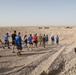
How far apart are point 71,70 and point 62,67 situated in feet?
4.33

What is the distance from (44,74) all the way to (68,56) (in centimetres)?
576

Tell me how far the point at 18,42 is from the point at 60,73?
15.9 feet

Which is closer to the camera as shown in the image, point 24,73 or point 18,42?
point 24,73

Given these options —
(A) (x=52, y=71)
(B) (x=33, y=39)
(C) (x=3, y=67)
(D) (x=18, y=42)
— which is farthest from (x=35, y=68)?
(B) (x=33, y=39)

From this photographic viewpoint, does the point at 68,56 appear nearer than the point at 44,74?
No

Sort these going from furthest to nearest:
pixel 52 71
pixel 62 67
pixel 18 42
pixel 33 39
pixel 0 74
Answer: pixel 33 39 < pixel 18 42 < pixel 62 67 < pixel 52 71 < pixel 0 74

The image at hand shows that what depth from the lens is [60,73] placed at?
33.9 ft

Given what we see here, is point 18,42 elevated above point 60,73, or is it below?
above

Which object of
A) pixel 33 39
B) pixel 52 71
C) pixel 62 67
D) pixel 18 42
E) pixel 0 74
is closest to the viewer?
pixel 0 74

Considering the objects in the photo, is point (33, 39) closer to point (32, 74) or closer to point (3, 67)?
point (3, 67)

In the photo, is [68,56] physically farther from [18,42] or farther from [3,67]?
[3,67]

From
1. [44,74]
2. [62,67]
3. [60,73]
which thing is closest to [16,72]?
[44,74]

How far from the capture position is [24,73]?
9641mm

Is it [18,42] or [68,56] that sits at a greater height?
[18,42]
